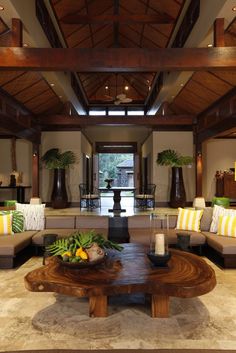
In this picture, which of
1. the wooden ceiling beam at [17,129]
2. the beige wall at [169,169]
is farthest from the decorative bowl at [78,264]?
the beige wall at [169,169]

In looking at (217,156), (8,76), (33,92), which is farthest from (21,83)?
(217,156)

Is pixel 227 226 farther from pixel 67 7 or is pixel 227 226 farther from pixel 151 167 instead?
pixel 151 167

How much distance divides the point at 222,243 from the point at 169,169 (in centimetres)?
644

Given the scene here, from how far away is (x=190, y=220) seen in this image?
5129 mm

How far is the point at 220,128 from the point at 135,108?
20.4ft

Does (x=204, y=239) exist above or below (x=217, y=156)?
below

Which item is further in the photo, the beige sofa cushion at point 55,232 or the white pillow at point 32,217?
the white pillow at point 32,217

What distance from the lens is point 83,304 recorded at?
10.1ft

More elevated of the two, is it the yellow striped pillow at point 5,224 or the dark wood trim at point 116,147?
the dark wood trim at point 116,147

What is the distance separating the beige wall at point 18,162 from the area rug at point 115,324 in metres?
7.72

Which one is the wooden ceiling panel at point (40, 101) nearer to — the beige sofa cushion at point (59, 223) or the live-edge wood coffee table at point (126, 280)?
the beige sofa cushion at point (59, 223)

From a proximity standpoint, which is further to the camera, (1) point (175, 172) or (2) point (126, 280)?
(1) point (175, 172)

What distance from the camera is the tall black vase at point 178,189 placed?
31.9ft

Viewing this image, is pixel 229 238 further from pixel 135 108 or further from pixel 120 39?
pixel 135 108
